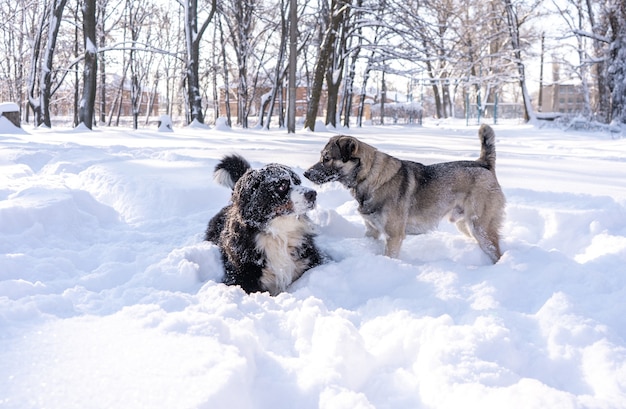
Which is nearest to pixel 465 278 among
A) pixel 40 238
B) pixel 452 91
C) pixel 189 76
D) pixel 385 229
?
pixel 385 229

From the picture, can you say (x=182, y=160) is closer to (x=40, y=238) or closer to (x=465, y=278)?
(x=40, y=238)

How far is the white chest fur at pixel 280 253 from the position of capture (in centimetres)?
387

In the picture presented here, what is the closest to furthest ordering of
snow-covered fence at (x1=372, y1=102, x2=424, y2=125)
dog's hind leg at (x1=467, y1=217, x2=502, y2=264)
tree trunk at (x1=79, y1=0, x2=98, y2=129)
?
dog's hind leg at (x1=467, y1=217, x2=502, y2=264)
tree trunk at (x1=79, y1=0, x2=98, y2=129)
snow-covered fence at (x1=372, y1=102, x2=424, y2=125)

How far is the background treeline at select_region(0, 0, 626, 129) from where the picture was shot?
60.9ft

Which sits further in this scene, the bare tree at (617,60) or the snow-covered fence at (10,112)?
the bare tree at (617,60)

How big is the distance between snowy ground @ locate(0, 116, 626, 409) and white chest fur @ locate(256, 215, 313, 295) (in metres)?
0.15

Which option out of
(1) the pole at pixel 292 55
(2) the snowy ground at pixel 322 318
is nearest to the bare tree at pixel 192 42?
(1) the pole at pixel 292 55

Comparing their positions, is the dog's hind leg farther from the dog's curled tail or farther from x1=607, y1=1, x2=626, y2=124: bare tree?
x1=607, y1=1, x2=626, y2=124: bare tree

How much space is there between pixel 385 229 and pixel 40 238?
3188 millimetres

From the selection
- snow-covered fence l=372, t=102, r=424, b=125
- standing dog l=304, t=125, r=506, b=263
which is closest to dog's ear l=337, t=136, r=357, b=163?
standing dog l=304, t=125, r=506, b=263

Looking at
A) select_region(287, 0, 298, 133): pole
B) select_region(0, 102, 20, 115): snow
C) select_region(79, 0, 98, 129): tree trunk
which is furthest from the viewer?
select_region(79, 0, 98, 129): tree trunk

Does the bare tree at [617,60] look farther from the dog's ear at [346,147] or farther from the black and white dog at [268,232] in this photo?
the black and white dog at [268,232]

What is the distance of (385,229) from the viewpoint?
14.3 feet

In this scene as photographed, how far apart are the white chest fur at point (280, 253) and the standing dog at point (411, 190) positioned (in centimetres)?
61
